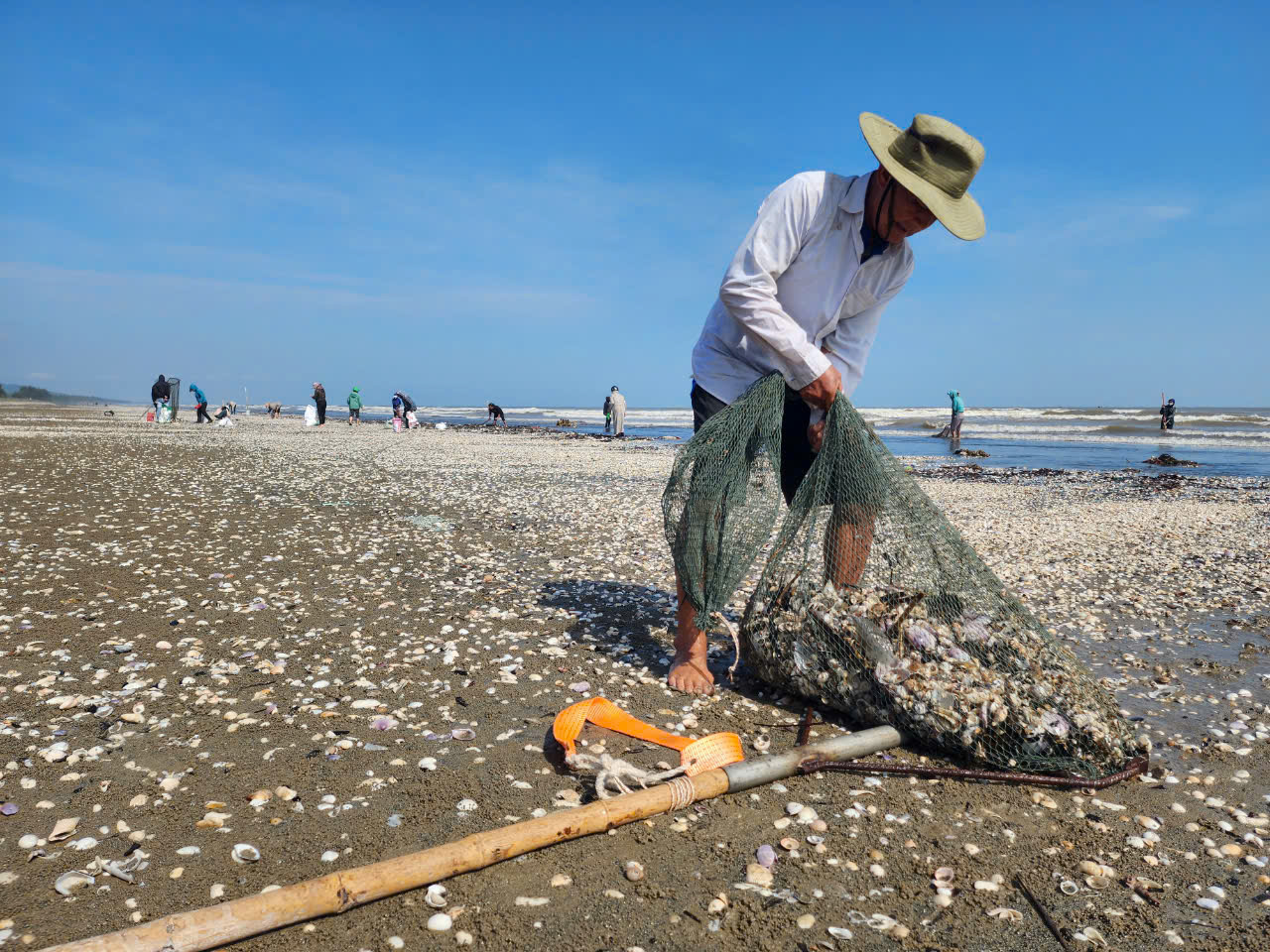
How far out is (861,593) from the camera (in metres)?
3.82

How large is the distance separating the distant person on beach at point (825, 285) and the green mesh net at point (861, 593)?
13 centimetres

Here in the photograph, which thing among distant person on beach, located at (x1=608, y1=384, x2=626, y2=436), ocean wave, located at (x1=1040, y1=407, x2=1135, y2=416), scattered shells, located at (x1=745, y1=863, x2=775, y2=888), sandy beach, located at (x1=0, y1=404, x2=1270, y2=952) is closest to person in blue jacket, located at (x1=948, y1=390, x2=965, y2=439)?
distant person on beach, located at (x1=608, y1=384, x2=626, y2=436)

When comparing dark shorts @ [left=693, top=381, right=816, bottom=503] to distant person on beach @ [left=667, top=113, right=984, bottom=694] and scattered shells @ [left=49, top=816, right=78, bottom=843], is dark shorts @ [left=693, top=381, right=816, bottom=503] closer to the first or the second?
distant person on beach @ [left=667, top=113, right=984, bottom=694]

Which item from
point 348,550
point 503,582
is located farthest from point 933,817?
point 348,550

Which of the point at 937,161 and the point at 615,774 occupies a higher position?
the point at 937,161

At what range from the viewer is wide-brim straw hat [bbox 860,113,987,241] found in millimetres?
3455

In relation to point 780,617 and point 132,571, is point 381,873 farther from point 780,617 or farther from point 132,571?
point 132,571

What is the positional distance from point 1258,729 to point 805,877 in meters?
2.57

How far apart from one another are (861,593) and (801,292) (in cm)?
150

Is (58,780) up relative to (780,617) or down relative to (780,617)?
down

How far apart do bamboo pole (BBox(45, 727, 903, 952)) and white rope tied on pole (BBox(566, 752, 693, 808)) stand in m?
0.09

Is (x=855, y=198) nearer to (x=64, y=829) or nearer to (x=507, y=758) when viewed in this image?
(x=507, y=758)

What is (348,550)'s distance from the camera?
6.98m

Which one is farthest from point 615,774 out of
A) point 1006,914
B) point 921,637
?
point 921,637
